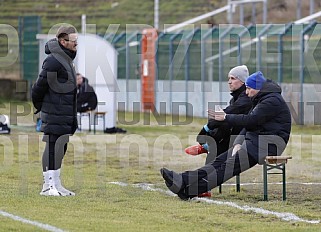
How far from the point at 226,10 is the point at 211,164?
2781 centimetres

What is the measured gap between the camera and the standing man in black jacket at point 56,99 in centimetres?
1212

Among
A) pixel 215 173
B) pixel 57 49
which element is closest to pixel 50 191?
pixel 57 49

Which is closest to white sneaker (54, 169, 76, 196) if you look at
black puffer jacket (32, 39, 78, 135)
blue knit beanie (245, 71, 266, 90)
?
black puffer jacket (32, 39, 78, 135)

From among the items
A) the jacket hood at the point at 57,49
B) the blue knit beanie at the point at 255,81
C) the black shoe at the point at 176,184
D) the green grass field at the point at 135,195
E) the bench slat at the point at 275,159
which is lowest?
the green grass field at the point at 135,195

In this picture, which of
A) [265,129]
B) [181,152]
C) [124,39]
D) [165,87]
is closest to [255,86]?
[265,129]

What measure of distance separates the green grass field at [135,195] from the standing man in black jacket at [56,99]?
1.27 ft

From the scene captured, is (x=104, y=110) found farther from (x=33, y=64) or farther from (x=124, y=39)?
(x=33, y=64)

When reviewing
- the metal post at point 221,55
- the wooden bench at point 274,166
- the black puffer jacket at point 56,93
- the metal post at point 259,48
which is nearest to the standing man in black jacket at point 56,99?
the black puffer jacket at point 56,93

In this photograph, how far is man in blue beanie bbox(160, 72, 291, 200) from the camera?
471 inches

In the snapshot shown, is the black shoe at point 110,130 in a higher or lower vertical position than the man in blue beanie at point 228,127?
lower

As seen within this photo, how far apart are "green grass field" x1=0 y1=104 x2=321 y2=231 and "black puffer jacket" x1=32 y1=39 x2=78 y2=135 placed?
930mm

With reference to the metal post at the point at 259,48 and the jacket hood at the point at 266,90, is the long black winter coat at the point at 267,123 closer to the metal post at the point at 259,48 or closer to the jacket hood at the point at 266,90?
the jacket hood at the point at 266,90

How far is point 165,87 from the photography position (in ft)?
105

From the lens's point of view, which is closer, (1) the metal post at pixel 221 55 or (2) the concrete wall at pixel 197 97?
(2) the concrete wall at pixel 197 97
